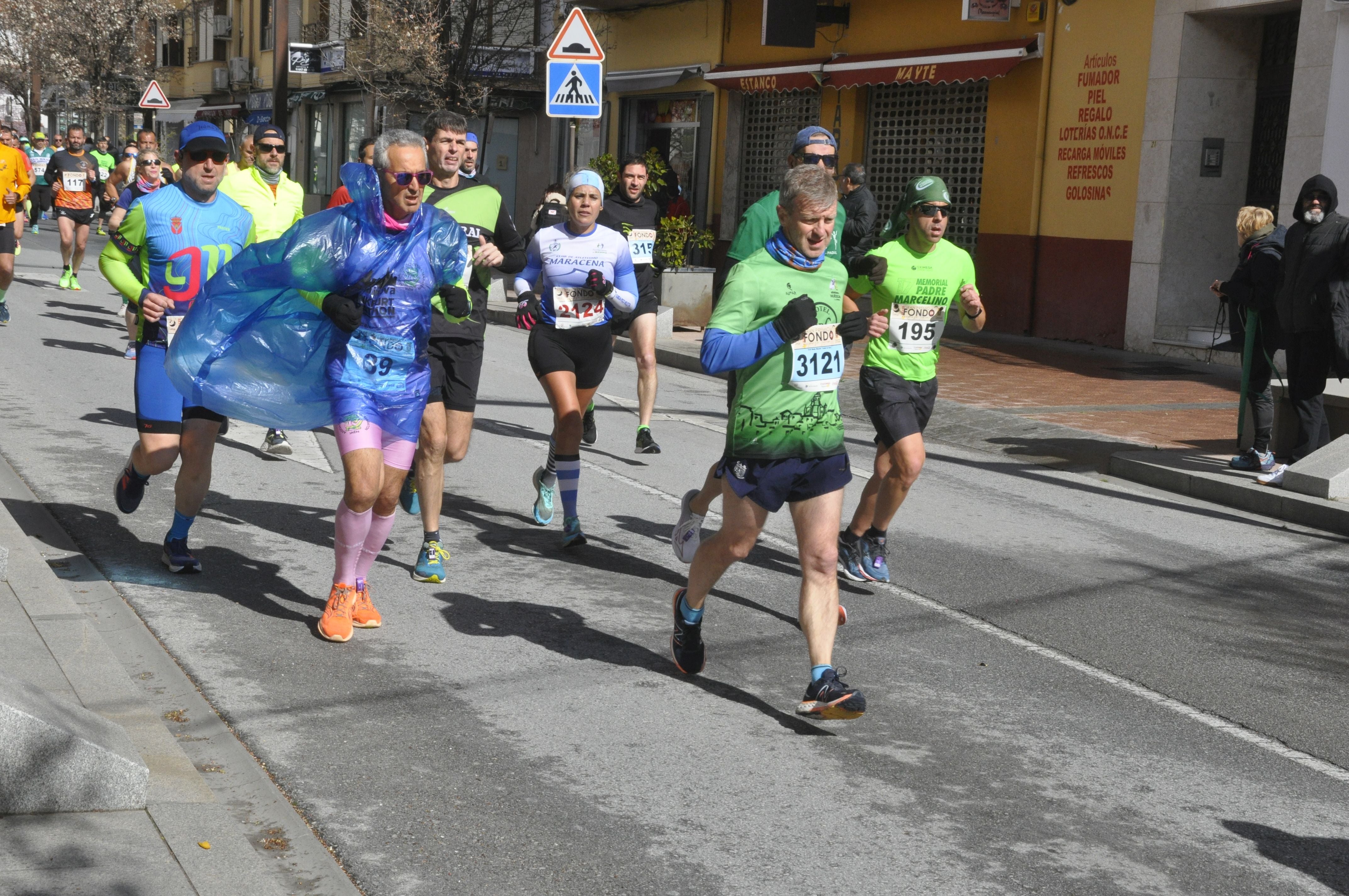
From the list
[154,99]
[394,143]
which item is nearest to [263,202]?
[394,143]

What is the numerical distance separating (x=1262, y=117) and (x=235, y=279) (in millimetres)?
14523

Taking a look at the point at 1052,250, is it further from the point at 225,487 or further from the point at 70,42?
the point at 70,42

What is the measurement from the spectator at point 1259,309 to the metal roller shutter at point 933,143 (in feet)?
29.6

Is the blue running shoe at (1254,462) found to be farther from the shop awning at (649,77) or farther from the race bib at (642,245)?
the shop awning at (649,77)

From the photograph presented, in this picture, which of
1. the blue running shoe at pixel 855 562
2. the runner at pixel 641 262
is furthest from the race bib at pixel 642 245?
the blue running shoe at pixel 855 562

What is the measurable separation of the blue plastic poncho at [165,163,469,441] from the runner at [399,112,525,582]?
2.49ft

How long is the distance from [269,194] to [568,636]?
4.71 metres

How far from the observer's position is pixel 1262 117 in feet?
56.4

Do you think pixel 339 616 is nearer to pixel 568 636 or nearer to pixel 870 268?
pixel 568 636

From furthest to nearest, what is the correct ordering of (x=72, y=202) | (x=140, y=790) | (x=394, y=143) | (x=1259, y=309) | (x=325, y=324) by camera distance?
(x=72, y=202)
(x=1259, y=309)
(x=325, y=324)
(x=394, y=143)
(x=140, y=790)

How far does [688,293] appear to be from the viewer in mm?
18906

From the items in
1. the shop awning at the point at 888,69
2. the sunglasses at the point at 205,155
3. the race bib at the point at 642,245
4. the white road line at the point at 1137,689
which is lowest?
the white road line at the point at 1137,689

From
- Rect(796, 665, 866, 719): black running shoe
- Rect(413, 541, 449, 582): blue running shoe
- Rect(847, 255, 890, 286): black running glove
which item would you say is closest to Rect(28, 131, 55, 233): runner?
Rect(413, 541, 449, 582): blue running shoe

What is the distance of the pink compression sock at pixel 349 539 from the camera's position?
555 cm
